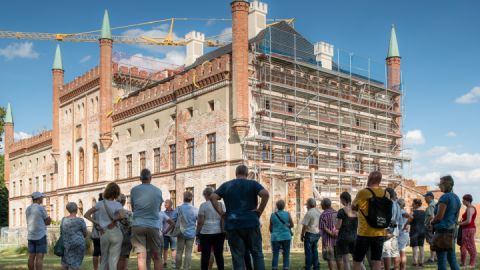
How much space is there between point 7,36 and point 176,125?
51.7 meters

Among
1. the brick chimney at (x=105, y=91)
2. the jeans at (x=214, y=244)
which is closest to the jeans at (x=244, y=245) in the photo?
the jeans at (x=214, y=244)

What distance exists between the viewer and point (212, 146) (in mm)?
31344

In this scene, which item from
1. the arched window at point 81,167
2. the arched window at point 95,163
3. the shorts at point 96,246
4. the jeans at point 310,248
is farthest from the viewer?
the arched window at point 81,167

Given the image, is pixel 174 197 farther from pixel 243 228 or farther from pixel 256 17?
pixel 243 228

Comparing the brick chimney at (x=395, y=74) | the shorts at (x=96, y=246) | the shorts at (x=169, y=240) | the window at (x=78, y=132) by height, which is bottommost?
the shorts at (x=169, y=240)

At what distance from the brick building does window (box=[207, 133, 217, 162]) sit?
10 cm

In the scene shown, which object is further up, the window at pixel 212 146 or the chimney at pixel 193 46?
the chimney at pixel 193 46

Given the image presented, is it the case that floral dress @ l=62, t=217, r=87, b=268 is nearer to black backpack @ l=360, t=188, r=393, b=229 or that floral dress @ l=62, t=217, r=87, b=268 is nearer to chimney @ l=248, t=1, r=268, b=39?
black backpack @ l=360, t=188, r=393, b=229

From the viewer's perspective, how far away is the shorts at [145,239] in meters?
9.27

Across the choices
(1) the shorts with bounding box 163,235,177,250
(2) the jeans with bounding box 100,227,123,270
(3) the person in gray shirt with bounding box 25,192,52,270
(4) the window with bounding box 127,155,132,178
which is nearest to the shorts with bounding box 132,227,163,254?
(2) the jeans with bounding box 100,227,123,270

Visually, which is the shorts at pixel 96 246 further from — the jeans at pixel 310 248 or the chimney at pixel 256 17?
the chimney at pixel 256 17

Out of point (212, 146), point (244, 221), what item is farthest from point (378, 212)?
point (212, 146)

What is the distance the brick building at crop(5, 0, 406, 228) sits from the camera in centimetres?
2972

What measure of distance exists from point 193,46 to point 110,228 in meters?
34.0
